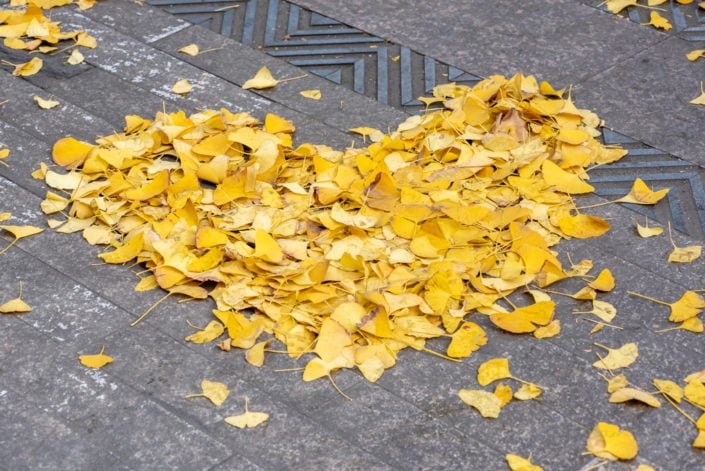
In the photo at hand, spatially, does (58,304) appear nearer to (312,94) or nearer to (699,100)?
(312,94)

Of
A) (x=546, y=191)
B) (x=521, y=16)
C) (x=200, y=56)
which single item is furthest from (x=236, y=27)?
(x=546, y=191)

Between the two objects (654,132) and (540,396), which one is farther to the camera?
(654,132)

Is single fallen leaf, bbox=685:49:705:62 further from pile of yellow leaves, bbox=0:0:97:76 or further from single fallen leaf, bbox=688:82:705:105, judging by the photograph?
pile of yellow leaves, bbox=0:0:97:76

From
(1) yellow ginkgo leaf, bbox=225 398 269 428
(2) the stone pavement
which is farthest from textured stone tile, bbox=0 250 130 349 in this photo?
(1) yellow ginkgo leaf, bbox=225 398 269 428

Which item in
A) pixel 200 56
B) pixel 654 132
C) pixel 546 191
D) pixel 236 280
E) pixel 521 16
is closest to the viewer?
pixel 236 280

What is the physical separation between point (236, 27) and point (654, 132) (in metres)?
1.84

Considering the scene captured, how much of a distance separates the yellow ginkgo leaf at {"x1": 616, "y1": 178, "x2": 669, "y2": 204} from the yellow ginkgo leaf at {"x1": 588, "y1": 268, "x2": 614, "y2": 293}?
0.46 meters

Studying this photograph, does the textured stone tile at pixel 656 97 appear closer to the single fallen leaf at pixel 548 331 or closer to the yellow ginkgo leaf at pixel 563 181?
the yellow ginkgo leaf at pixel 563 181

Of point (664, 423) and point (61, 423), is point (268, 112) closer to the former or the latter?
point (61, 423)

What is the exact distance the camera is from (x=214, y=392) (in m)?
2.65

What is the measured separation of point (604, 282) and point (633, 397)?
0.48 m

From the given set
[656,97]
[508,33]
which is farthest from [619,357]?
[508,33]

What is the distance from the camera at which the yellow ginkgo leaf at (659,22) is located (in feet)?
14.5

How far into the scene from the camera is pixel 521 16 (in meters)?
4.56
